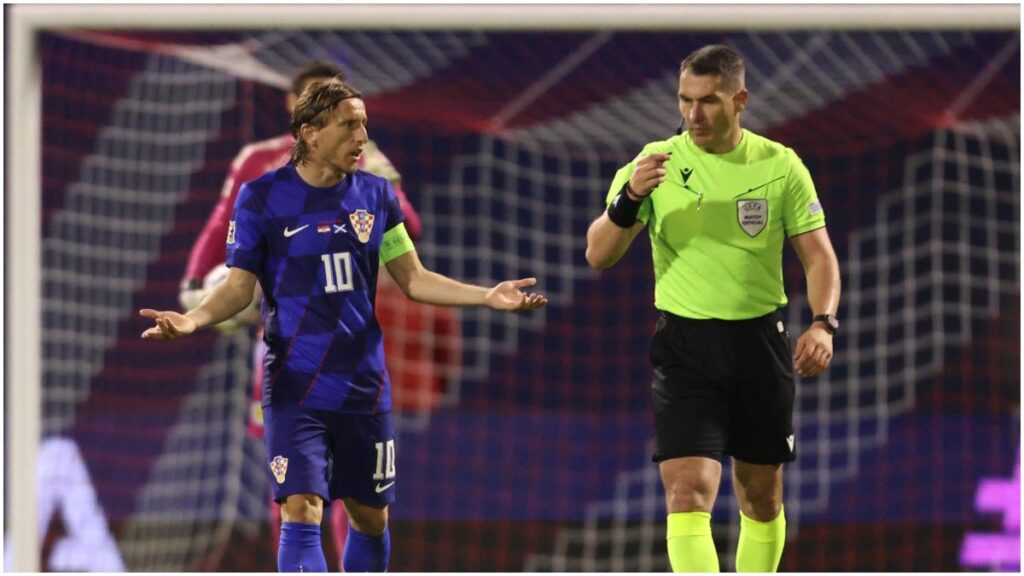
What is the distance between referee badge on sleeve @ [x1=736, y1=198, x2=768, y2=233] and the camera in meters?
4.15

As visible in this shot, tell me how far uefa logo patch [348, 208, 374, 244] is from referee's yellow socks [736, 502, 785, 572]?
1225mm

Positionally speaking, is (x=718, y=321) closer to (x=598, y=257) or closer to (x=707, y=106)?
(x=598, y=257)

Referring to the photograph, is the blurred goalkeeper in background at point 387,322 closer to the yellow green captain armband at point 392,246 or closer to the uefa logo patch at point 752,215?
the yellow green captain armband at point 392,246

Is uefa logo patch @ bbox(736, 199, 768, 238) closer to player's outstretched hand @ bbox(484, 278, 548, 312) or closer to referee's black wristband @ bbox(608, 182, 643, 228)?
referee's black wristband @ bbox(608, 182, 643, 228)

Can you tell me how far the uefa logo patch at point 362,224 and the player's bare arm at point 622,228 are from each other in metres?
0.55

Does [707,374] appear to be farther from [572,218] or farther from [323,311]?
[572,218]

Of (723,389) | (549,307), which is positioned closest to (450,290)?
(723,389)

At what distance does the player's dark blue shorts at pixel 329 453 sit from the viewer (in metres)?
4.05

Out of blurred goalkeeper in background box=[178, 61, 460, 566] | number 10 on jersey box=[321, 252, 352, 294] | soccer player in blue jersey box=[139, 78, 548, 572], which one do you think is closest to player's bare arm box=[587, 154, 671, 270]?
soccer player in blue jersey box=[139, 78, 548, 572]

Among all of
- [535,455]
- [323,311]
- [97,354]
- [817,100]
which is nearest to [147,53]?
[97,354]

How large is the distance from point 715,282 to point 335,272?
0.94 meters

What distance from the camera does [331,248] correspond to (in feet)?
13.5

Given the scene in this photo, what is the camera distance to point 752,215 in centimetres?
416

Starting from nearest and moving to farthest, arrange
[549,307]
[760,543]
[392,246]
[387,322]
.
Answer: [392,246], [760,543], [387,322], [549,307]
